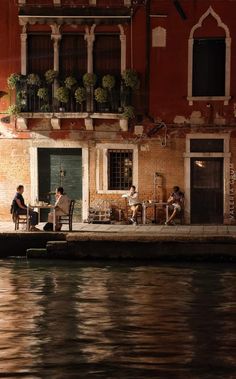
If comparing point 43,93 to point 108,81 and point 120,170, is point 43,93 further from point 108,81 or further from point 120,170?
point 120,170

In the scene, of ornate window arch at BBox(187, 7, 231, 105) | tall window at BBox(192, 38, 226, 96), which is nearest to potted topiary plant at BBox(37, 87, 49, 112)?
ornate window arch at BBox(187, 7, 231, 105)

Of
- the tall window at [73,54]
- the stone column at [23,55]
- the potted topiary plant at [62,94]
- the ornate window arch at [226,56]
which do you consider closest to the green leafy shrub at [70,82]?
the potted topiary plant at [62,94]

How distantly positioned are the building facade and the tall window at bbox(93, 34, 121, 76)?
27mm

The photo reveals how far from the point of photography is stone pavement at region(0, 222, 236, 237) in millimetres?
22547

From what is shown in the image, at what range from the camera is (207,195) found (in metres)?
26.0

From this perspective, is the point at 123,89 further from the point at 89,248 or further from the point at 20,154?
the point at 89,248

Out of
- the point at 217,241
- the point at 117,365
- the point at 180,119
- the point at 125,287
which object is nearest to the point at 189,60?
the point at 180,119

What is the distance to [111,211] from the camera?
26109mm

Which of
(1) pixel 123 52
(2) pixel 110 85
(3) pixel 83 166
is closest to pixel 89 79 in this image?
(2) pixel 110 85

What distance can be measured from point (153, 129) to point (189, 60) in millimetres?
2091

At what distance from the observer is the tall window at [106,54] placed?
85.3 ft

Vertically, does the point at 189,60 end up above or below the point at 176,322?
above

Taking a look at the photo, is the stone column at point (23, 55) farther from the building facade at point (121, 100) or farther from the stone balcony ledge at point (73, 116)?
the stone balcony ledge at point (73, 116)

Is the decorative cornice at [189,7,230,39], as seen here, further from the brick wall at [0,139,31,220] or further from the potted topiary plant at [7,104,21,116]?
the brick wall at [0,139,31,220]
